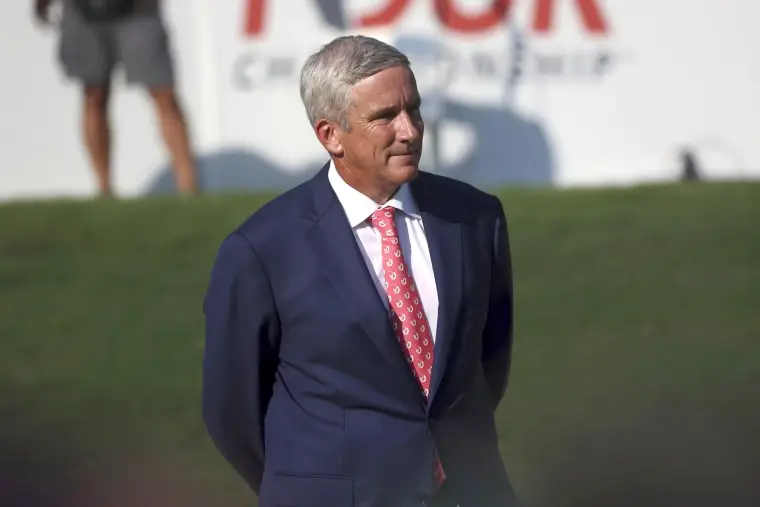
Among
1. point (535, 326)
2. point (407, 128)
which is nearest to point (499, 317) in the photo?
point (407, 128)

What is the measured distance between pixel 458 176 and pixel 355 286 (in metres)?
5.91

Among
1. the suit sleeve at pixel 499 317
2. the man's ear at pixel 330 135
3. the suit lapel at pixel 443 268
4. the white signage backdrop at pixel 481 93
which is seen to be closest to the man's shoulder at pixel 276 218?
the man's ear at pixel 330 135

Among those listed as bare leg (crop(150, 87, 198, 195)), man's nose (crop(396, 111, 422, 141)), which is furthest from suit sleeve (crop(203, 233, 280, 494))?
bare leg (crop(150, 87, 198, 195))

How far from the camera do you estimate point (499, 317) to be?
301 centimetres

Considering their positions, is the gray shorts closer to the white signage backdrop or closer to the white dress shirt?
the white signage backdrop

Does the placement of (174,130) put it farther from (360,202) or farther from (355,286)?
(355,286)

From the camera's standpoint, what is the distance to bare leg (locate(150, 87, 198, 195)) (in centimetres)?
853

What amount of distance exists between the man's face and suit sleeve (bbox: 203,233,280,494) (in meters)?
0.29

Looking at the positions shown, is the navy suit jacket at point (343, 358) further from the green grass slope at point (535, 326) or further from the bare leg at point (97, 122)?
the bare leg at point (97, 122)

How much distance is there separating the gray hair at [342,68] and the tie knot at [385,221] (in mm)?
182

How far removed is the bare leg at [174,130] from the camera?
8.53m

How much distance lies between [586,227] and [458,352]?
16.9ft

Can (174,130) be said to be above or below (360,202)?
below

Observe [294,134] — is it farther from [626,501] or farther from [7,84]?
[626,501]
